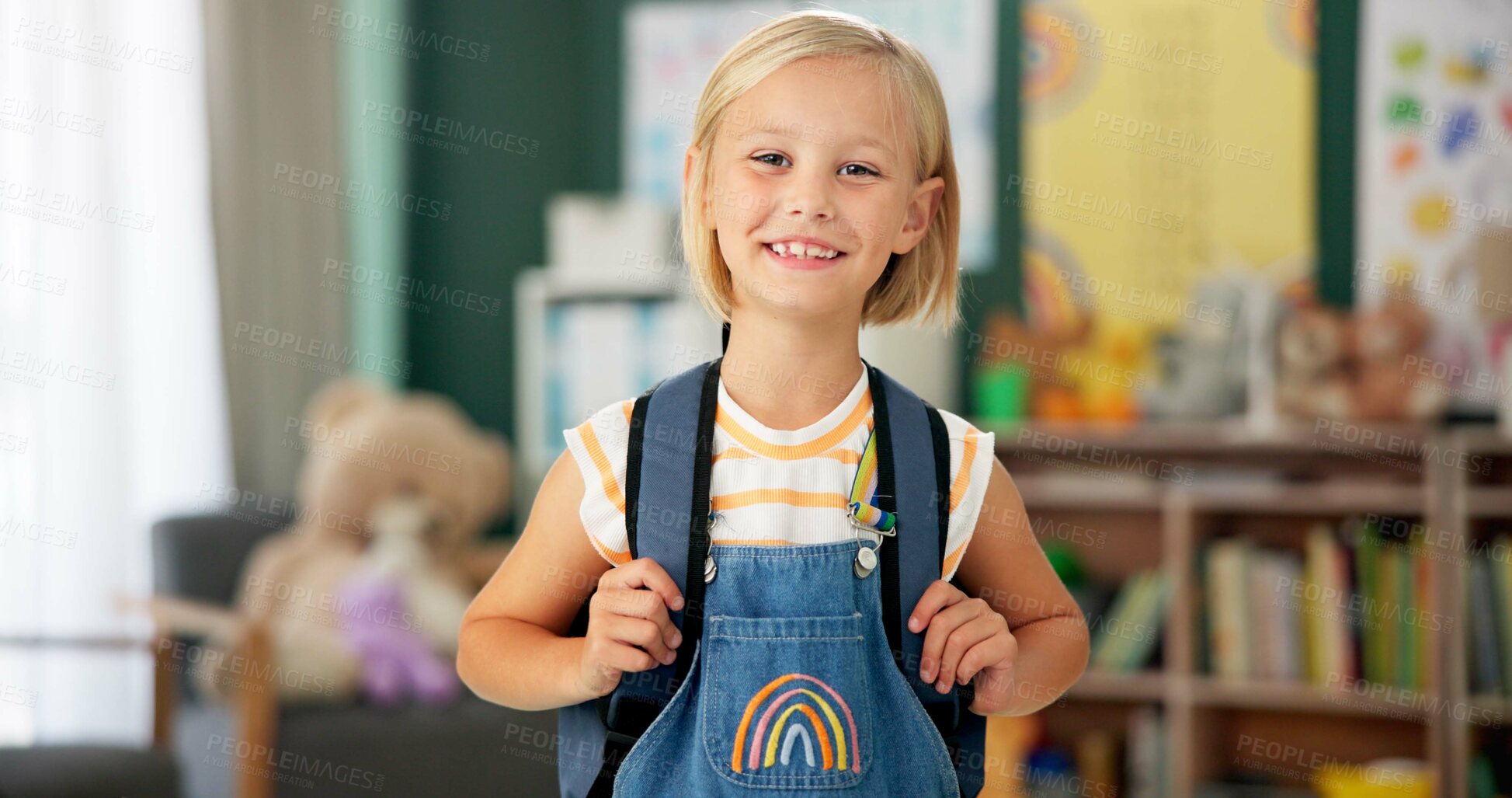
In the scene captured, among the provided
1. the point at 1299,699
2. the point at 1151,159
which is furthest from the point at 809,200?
the point at 1151,159

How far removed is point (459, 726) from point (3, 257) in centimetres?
133

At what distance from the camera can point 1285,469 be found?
3.63 m

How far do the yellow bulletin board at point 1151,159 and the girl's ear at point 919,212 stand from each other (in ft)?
9.43

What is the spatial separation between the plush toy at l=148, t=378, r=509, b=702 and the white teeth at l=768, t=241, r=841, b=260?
2100mm

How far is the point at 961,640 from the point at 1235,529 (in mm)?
3073

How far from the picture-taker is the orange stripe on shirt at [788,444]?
851mm

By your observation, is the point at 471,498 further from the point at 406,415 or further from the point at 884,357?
the point at 884,357

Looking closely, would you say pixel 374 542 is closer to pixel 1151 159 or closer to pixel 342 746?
pixel 342 746

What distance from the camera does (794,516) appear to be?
84 cm

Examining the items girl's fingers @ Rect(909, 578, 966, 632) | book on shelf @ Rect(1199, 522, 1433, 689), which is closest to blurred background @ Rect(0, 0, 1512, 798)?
book on shelf @ Rect(1199, 522, 1433, 689)

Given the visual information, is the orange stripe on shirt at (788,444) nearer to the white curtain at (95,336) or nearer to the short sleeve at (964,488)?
the short sleeve at (964,488)

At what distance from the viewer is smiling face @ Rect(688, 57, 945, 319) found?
0.82 meters

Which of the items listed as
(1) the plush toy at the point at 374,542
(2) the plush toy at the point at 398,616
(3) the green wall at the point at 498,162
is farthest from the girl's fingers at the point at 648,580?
(3) the green wall at the point at 498,162

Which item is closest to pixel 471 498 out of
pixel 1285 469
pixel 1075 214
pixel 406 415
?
pixel 406 415
